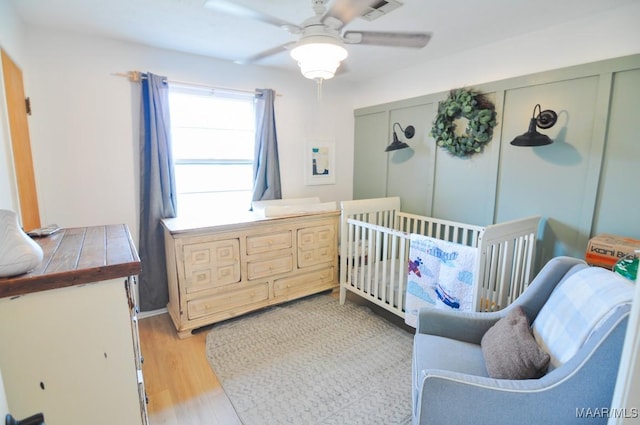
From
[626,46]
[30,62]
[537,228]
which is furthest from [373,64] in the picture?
[30,62]

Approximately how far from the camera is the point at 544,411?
40.5 inches

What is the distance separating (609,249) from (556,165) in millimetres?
703

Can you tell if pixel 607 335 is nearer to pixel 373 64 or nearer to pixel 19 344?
pixel 19 344

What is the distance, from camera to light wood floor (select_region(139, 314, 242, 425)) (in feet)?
5.44

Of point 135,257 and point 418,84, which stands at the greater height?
point 418,84

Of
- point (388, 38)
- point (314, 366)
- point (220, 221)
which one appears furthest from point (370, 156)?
point (314, 366)

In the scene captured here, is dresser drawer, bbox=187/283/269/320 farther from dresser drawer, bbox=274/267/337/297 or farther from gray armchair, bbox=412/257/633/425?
gray armchair, bbox=412/257/633/425

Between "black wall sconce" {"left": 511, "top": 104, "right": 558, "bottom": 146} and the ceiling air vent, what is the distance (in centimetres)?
124

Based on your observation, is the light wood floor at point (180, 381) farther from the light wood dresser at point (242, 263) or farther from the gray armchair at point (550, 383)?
the gray armchair at point (550, 383)

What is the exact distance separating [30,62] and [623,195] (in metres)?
4.10

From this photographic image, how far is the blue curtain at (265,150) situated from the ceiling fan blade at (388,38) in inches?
64.1

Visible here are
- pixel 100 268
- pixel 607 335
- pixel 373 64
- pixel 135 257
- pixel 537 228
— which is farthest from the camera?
pixel 373 64

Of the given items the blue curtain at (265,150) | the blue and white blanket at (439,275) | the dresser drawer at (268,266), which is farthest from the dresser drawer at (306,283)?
the blue and white blanket at (439,275)

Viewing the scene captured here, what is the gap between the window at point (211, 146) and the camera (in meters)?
2.78
